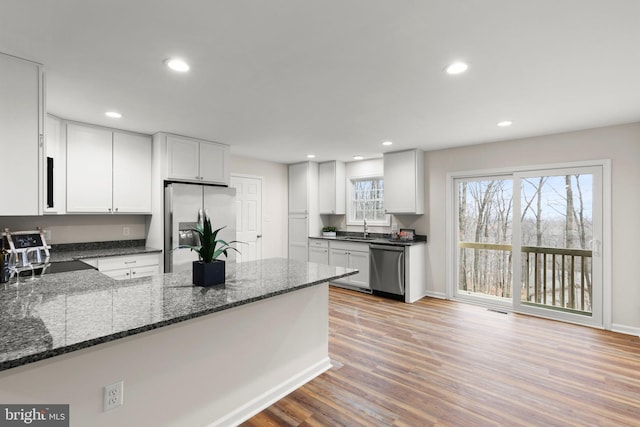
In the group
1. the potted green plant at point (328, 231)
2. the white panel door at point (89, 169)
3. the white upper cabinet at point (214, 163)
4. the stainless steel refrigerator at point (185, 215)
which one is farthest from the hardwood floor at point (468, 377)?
the white panel door at point (89, 169)

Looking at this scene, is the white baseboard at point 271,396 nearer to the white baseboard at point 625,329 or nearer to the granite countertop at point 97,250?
the granite countertop at point 97,250

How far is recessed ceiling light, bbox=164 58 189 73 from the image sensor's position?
211 centimetres

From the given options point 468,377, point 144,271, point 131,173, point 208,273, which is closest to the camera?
point 208,273

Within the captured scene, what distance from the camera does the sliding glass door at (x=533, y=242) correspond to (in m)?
3.81

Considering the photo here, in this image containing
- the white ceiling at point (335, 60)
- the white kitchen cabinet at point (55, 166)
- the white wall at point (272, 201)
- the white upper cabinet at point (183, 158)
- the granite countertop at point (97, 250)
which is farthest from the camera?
the white wall at point (272, 201)

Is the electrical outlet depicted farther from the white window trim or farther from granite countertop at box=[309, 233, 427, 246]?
the white window trim

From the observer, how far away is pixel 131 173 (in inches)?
156

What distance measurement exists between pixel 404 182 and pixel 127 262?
3958mm

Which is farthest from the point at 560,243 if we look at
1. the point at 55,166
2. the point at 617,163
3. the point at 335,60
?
the point at 55,166

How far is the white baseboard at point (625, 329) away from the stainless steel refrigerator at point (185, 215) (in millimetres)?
4925

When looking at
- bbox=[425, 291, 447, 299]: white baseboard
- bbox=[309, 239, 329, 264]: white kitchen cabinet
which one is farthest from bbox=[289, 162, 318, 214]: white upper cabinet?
bbox=[425, 291, 447, 299]: white baseboard

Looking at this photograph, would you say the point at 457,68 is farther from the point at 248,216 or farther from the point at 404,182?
the point at 248,216

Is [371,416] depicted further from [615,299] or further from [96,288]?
[615,299]

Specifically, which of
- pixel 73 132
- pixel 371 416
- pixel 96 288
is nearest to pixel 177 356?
pixel 96 288
